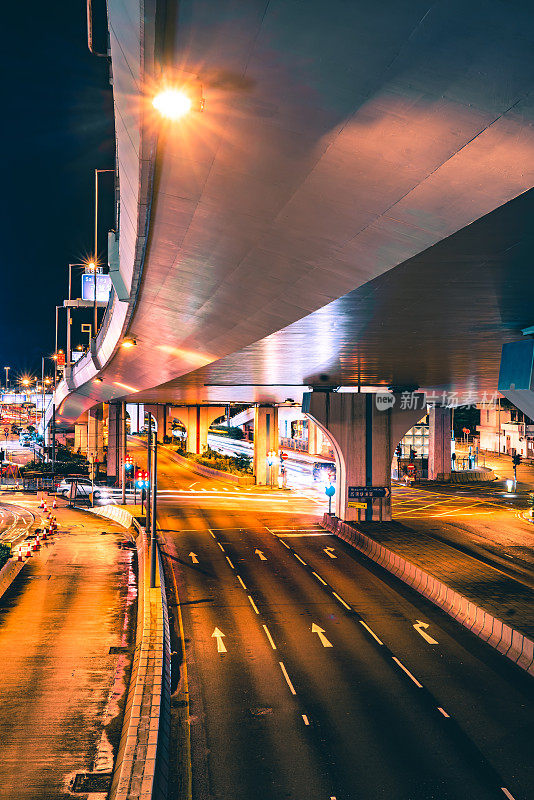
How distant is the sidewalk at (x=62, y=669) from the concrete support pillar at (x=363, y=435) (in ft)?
47.2

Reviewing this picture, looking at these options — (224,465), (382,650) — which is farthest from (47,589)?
(224,465)

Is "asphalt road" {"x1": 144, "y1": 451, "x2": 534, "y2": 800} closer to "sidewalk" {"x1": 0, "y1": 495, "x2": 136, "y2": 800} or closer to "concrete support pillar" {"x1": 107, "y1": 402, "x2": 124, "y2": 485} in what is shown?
"sidewalk" {"x1": 0, "y1": 495, "x2": 136, "y2": 800}

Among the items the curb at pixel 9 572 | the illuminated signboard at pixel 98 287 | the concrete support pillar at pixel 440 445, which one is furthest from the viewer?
the concrete support pillar at pixel 440 445

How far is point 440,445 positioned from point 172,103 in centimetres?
6665

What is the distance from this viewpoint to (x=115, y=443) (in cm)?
6712

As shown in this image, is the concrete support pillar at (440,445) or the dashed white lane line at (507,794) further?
the concrete support pillar at (440,445)

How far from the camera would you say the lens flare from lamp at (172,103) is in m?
5.19

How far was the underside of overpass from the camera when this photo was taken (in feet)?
13.7

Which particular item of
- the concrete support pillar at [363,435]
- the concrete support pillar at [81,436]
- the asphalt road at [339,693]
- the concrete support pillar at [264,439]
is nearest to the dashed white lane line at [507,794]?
the asphalt road at [339,693]

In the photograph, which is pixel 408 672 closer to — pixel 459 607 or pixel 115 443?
pixel 459 607

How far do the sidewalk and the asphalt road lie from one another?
1.97 metres

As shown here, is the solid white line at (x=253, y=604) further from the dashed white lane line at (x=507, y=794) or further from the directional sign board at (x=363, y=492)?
the directional sign board at (x=363, y=492)

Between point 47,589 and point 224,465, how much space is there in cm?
4660

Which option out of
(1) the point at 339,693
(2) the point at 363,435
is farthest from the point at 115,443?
(1) the point at 339,693
